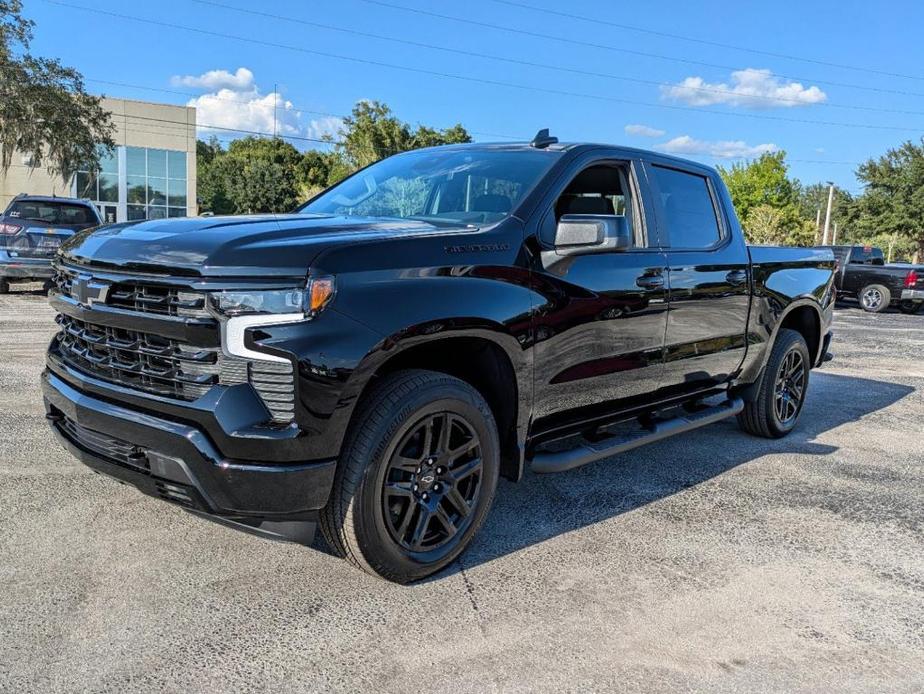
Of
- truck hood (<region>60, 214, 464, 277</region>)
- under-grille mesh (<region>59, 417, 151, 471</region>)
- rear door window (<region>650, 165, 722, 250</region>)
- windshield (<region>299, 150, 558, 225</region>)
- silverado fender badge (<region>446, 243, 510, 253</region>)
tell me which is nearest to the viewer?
truck hood (<region>60, 214, 464, 277</region>)

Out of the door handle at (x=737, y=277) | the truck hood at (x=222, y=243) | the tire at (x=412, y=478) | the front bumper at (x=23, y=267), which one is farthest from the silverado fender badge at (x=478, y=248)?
the front bumper at (x=23, y=267)

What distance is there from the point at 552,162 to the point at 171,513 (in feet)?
8.46

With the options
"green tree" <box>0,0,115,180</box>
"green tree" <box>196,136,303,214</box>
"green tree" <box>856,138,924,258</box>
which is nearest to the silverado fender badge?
"green tree" <box>0,0,115,180</box>

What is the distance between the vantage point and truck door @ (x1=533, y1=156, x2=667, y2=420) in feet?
11.7

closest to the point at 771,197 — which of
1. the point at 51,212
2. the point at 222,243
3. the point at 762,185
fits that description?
the point at 762,185

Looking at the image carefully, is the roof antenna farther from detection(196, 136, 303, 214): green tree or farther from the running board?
detection(196, 136, 303, 214): green tree

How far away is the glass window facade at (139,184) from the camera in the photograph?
1897 inches


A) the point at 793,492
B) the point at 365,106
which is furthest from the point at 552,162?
the point at 365,106

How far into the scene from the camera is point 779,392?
19.0 ft

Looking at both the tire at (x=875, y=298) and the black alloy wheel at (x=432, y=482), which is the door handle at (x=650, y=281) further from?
the tire at (x=875, y=298)

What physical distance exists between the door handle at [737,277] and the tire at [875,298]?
15.6 metres

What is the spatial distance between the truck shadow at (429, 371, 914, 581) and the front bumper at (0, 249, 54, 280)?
1107 cm

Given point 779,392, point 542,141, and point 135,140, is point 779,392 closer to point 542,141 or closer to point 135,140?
point 542,141

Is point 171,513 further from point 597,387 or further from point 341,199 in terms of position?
point 597,387
